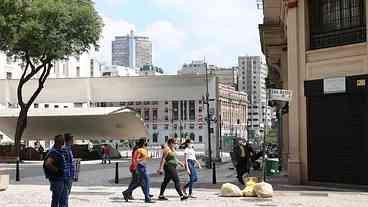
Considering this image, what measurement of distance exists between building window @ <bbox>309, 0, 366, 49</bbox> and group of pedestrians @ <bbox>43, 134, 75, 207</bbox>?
11634 millimetres

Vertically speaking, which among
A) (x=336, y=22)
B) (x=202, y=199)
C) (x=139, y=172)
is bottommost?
(x=202, y=199)

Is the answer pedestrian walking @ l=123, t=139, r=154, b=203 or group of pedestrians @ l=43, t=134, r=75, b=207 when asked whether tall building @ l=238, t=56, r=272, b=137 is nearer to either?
pedestrian walking @ l=123, t=139, r=154, b=203

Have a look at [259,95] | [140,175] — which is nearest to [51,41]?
[140,175]

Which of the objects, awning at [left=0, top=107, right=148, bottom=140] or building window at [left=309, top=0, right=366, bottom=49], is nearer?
building window at [left=309, top=0, right=366, bottom=49]

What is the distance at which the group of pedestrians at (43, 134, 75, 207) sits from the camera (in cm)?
1170

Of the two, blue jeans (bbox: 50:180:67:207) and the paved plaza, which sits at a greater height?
blue jeans (bbox: 50:180:67:207)

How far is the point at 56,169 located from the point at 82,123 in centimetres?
5152

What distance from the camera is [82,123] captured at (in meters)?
62.7

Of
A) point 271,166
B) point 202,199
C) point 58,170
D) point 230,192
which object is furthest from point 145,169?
point 271,166

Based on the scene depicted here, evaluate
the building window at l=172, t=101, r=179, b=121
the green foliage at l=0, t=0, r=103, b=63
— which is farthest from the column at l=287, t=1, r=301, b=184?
the building window at l=172, t=101, r=179, b=121

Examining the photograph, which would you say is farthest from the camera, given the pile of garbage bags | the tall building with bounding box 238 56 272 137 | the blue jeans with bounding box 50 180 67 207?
the tall building with bounding box 238 56 272 137

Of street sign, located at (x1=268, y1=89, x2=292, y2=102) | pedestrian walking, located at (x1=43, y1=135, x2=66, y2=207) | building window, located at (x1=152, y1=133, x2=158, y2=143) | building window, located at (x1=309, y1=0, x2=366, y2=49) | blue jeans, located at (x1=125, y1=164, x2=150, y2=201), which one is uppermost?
building window, located at (x1=309, y1=0, x2=366, y2=49)

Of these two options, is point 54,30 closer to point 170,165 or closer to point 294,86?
point 294,86

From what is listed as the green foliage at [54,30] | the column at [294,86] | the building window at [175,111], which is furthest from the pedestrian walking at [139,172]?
the building window at [175,111]
